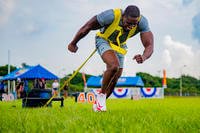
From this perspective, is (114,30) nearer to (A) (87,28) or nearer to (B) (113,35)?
(B) (113,35)

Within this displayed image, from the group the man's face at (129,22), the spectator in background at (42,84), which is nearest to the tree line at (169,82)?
the spectator in background at (42,84)

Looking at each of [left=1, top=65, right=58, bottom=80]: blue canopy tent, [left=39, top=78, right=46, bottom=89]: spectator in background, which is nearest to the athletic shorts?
[left=39, top=78, right=46, bottom=89]: spectator in background

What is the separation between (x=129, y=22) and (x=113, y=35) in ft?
1.86

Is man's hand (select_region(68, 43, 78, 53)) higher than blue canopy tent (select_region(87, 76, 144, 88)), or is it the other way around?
man's hand (select_region(68, 43, 78, 53))

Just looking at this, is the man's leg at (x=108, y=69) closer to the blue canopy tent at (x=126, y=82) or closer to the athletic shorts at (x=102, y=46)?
the athletic shorts at (x=102, y=46)

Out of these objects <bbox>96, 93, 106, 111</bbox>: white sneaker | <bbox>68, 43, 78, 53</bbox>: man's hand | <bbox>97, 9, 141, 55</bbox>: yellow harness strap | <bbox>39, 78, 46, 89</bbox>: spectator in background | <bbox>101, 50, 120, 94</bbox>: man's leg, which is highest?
<bbox>97, 9, 141, 55</bbox>: yellow harness strap

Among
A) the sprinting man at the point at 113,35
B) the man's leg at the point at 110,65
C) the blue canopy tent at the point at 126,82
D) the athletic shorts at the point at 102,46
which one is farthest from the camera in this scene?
the blue canopy tent at the point at 126,82

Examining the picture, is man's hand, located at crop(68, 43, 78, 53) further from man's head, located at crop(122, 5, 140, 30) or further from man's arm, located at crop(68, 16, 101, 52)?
man's head, located at crop(122, 5, 140, 30)

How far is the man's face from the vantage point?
20.4 feet

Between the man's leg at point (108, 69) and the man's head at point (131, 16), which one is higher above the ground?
the man's head at point (131, 16)

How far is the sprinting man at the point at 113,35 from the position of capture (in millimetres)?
6375

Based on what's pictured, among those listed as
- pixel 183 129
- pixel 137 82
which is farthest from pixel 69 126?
pixel 137 82

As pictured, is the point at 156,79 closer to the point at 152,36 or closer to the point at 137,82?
the point at 137,82

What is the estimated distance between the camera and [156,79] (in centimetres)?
9306
